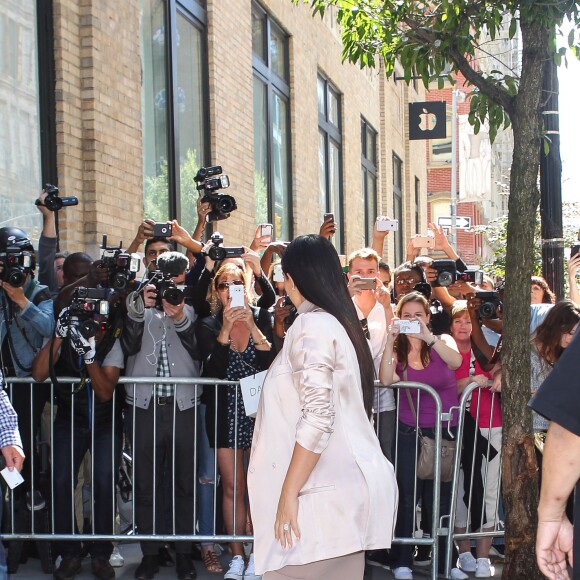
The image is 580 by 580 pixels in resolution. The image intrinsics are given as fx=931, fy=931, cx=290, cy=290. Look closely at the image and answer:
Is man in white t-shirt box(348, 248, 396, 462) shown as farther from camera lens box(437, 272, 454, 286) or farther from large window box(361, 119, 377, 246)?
large window box(361, 119, 377, 246)

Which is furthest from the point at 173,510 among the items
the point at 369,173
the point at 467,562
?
the point at 369,173

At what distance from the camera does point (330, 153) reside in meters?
17.8

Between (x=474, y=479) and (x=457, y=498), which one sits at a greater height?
(x=474, y=479)

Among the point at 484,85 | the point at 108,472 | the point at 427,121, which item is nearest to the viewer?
the point at 484,85

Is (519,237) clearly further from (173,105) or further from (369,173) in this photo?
(369,173)

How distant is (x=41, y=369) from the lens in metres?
5.83

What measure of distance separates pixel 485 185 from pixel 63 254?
26482 millimetres

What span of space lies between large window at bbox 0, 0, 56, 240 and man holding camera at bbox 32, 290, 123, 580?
6.57 feet

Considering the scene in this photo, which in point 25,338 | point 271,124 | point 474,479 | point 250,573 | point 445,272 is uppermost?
point 271,124

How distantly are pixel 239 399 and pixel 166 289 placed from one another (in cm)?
91

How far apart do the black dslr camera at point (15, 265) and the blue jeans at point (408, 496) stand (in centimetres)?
263

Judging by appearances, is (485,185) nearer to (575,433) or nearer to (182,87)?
(182,87)

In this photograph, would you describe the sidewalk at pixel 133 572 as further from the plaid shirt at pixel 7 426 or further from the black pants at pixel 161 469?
the plaid shirt at pixel 7 426

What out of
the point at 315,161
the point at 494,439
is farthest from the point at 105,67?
the point at 315,161
